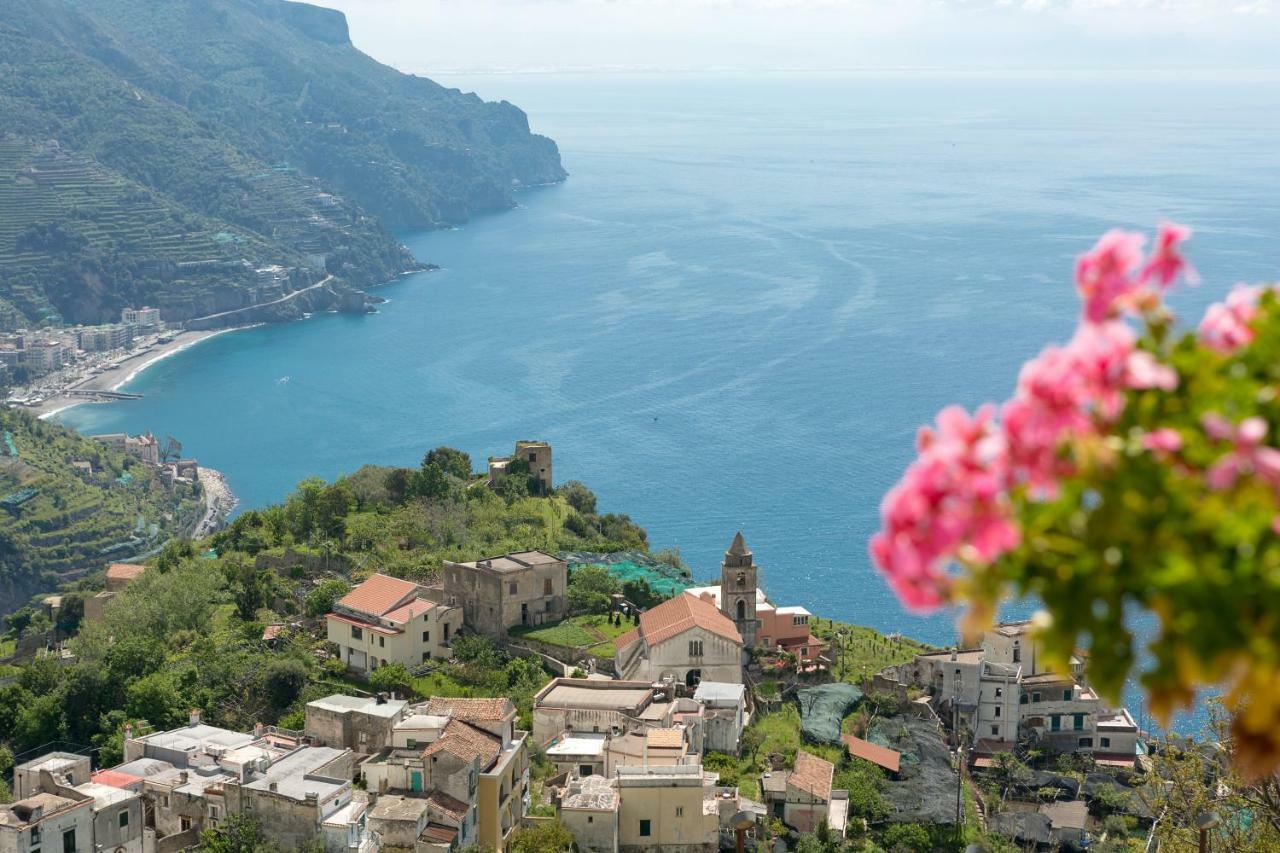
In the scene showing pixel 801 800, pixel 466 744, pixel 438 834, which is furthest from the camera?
pixel 801 800

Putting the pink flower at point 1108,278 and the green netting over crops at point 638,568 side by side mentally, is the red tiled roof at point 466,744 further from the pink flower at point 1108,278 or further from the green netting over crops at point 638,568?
the pink flower at point 1108,278

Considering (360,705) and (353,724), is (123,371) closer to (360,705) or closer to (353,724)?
(360,705)

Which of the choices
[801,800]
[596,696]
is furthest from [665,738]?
[596,696]

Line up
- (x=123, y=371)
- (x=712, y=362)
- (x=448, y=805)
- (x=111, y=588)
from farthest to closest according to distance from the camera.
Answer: (x=123, y=371) < (x=712, y=362) < (x=111, y=588) < (x=448, y=805)

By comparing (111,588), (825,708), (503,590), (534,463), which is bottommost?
(111,588)

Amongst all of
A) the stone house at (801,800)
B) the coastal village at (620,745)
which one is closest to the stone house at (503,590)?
the coastal village at (620,745)

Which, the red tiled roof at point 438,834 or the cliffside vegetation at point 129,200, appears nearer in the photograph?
the red tiled roof at point 438,834

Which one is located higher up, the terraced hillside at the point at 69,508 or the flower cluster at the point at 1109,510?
the flower cluster at the point at 1109,510

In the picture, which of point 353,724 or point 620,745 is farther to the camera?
point 620,745

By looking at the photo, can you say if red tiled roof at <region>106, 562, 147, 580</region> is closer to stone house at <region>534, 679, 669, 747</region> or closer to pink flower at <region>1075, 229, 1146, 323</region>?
stone house at <region>534, 679, 669, 747</region>
